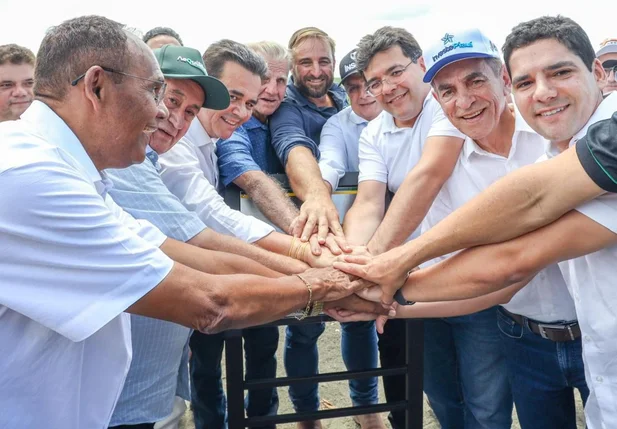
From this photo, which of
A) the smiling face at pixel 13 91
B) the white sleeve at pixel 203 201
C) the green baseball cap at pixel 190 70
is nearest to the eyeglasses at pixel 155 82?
the green baseball cap at pixel 190 70

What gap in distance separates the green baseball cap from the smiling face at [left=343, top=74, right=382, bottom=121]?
1.25 meters

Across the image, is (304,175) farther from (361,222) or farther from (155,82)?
(155,82)

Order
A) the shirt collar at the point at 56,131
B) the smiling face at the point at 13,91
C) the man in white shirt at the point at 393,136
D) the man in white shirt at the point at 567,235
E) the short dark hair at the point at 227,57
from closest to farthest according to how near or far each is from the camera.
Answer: the shirt collar at the point at 56,131 < the man in white shirt at the point at 567,235 < the man in white shirt at the point at 393,136 < the short dark hair at the point at 227,57 < the smiling face at the point at 13,91

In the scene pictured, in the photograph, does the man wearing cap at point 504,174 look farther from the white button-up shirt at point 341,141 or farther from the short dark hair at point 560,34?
the white button-up shirt at point 341,141

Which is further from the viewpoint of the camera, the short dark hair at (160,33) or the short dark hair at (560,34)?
the short dark hair at (160,33)

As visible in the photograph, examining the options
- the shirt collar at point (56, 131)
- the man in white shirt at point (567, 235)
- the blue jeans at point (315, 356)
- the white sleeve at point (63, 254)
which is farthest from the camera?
the blue jeans at point (315, 356)

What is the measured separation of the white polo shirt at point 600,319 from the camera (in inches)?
70.9

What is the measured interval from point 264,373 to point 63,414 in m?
1.89

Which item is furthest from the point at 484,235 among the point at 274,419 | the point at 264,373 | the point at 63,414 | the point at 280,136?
the point at 264,373

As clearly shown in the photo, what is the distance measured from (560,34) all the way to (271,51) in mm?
2038

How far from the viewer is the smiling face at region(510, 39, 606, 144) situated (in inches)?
77.5

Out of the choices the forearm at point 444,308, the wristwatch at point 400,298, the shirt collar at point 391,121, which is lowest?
the forearm at point 444,308

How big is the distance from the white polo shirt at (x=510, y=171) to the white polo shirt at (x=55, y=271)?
1571mm

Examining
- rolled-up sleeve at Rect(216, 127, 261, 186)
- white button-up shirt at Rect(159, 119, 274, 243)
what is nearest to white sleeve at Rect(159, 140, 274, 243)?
white button-up shirt at Rect(159, 119, 274, 243)
